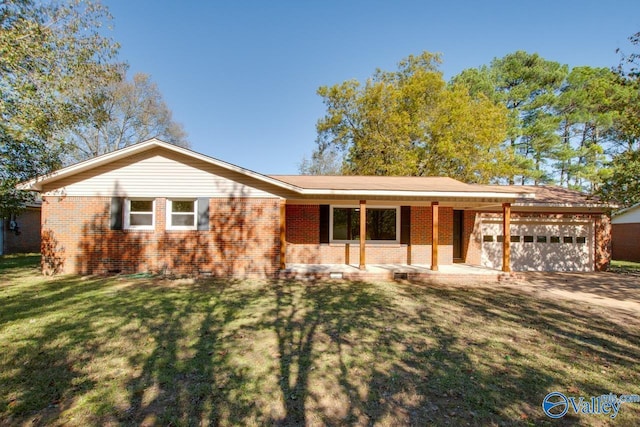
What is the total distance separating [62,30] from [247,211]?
830cm

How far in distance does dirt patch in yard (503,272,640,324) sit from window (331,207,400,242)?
14.1 ft

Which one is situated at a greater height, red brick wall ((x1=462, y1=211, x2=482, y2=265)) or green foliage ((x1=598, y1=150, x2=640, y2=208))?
green foliage ((x1=598, y1=150, x2=640, y2=208))

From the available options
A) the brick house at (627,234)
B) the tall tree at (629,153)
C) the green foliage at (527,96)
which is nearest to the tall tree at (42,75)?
the tall tree at (629,153)

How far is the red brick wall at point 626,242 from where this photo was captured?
17.1 m

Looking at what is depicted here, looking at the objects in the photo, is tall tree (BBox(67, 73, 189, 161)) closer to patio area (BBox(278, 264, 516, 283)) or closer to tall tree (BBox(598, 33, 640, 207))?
patio area (BBox(278, 264, 516, 283))

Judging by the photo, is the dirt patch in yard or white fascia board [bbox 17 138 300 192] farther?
white fascia board [bbox 17 138 300 192]

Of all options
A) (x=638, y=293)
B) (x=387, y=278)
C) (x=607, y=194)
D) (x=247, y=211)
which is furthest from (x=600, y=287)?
(x=247, y=211)

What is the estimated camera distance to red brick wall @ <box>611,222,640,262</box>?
56.0 ft

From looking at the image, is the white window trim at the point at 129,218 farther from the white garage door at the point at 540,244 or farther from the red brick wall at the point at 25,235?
the white garage door at the point at 540,244

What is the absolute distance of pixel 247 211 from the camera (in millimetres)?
9867

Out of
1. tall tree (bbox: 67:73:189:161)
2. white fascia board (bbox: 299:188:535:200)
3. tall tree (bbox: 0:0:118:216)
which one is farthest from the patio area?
tall tree (bbox: 67:73:189:161)

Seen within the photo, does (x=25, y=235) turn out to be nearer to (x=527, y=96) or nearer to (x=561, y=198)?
(x=561, y=198)

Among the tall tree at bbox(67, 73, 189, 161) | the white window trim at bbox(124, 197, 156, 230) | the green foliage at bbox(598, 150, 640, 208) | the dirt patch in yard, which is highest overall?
the tall tree at bbox(67, 73, 189, 161)

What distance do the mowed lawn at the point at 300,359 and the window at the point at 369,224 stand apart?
15.2ft
